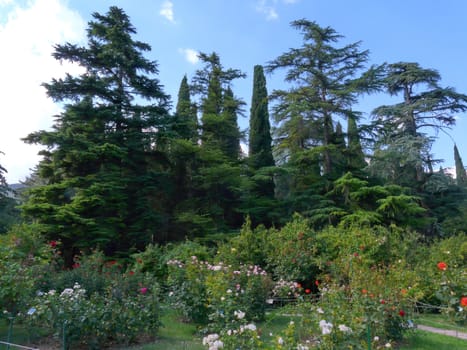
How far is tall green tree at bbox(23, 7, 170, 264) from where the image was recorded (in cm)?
1200

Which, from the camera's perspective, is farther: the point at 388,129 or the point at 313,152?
the point at 388,129

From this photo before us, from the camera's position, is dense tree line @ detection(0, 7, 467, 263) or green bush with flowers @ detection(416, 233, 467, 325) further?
dense tree line @ detection(0, 7, 467, 263)

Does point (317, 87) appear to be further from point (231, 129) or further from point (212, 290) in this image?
point (212, 290)

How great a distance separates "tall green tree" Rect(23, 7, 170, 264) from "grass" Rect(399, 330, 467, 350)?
9.39m

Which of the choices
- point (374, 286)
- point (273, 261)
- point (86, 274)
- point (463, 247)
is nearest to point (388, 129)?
point (463, 247)

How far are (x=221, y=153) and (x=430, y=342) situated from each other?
10.9m

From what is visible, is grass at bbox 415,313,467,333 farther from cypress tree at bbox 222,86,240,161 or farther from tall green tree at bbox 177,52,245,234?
cypress tree at bbox 222,86,240,161

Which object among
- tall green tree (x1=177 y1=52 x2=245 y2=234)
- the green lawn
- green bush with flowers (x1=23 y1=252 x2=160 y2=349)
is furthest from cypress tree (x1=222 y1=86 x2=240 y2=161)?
green bush with flowers (x1=23 y1=252 x2=160 y2=349)

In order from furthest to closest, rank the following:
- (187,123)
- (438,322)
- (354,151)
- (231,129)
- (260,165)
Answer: (260,165)
(354,151)
(231,129)
(187,123)
(438,322)

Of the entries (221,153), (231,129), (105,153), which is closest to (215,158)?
(221,153)

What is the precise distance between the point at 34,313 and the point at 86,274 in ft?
6.49

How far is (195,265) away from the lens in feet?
22.3

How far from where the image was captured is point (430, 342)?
5324 mm

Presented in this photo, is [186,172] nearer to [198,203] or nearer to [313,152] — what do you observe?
[198,203]
